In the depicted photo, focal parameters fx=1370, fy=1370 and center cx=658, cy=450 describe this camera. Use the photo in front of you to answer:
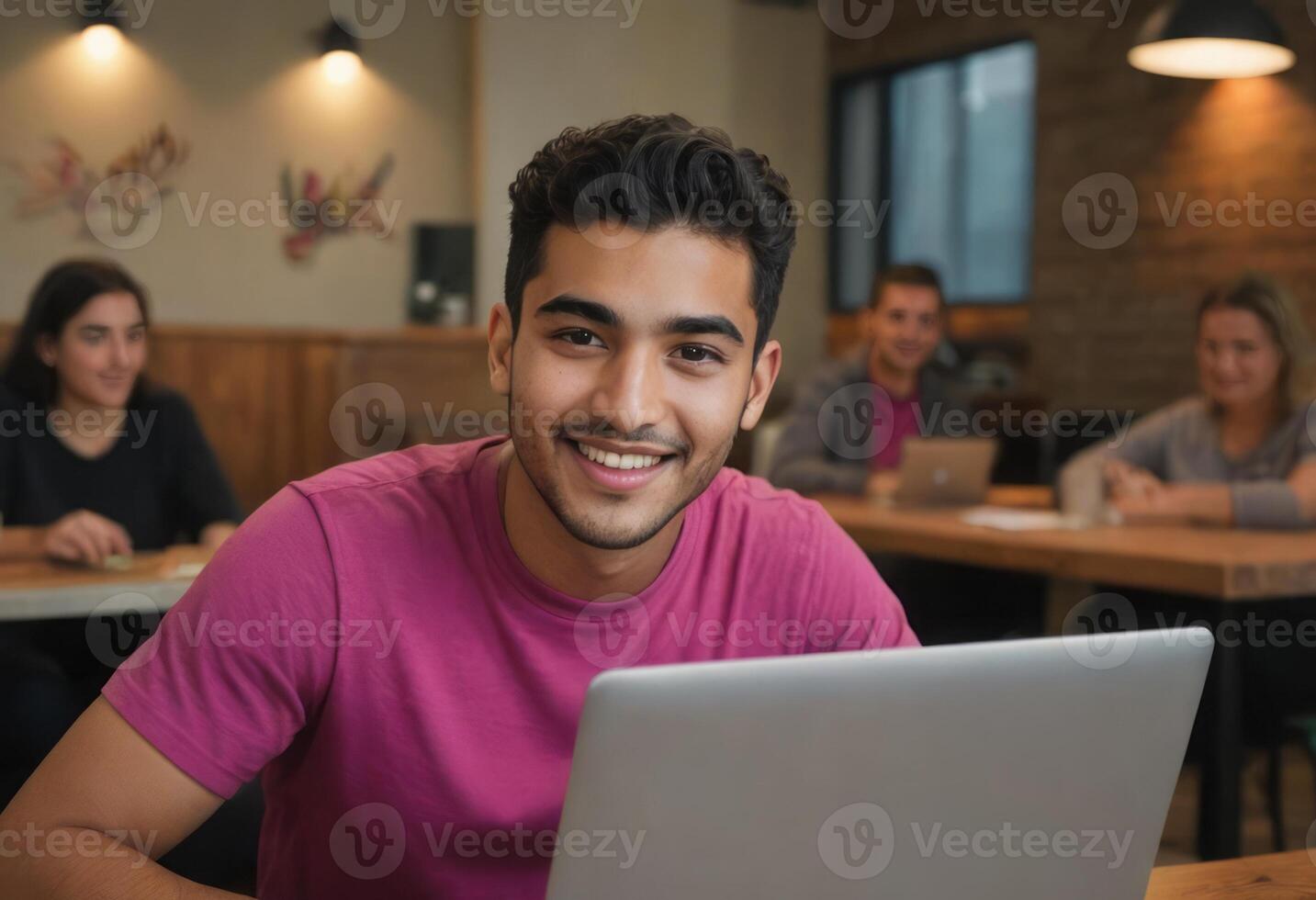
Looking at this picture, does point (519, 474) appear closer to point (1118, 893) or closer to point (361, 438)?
point (1118, 893)

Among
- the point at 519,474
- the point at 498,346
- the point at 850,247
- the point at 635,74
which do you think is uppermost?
the point at 635,74

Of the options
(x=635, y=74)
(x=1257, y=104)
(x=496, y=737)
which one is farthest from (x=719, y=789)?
(x=635, y=74)

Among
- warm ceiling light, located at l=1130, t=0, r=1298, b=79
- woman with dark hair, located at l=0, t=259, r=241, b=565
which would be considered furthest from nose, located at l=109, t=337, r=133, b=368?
warm ceiling light, located at l=1130, t=0, r=1298, b=79

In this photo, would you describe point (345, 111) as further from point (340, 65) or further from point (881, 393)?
point (881, 393)

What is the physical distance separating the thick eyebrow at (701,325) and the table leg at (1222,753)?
1.52 meters

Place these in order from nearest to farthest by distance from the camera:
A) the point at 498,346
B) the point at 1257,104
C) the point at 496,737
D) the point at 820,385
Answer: the point at 496,737, the point at 498,346, the point at 820,385, the point at 1257,104

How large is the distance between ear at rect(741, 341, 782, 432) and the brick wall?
3.93 meters

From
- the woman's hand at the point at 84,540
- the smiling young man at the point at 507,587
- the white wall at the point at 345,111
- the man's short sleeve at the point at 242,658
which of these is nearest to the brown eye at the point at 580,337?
the smiling young man at the point at 507,587

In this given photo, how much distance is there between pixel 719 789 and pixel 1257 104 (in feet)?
15.6

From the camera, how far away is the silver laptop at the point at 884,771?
0.69 m

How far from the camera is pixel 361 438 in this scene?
20.3ft

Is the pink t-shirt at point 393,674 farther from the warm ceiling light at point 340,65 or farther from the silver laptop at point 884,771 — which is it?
the warm ceiling light at point 340,65

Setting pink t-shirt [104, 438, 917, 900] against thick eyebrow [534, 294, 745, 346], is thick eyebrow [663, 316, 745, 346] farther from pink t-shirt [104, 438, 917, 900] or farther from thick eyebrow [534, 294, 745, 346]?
pink t-shirt [104, 438, 917, 900]

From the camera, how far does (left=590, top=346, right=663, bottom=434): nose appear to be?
1053mm
